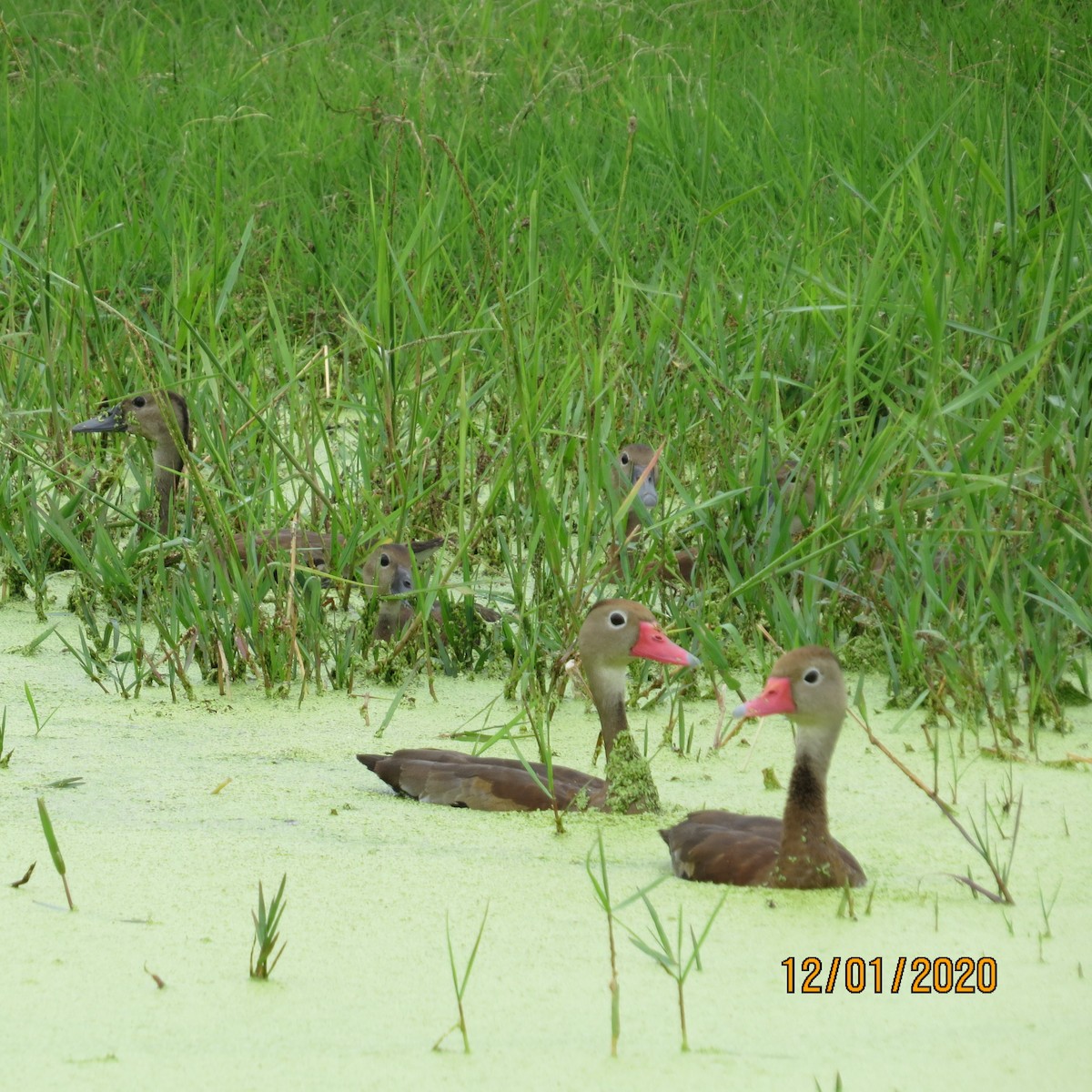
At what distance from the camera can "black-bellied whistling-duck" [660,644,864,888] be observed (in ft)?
10.6

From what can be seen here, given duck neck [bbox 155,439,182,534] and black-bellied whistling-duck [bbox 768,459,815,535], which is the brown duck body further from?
duck neck [bbox 155,439,182,534]

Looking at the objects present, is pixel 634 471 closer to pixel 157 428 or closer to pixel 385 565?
pixel 385 565

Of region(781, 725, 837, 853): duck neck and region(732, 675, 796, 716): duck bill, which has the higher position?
region(732, 675, 796, 716): duck bill

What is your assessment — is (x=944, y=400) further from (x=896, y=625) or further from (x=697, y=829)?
(x=697, y=829)

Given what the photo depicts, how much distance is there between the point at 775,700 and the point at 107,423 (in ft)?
11.5

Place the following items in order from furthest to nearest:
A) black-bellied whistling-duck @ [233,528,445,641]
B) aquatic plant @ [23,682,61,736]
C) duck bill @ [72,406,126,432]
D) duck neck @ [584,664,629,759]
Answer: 1. duck bill @ [72,406,126,432]
2. black-bellied whistling-duck @ [233,528,445,641]
3. aquatic plant @ [23,682,61,736]
4. duck neck @ [584,664,629,759]

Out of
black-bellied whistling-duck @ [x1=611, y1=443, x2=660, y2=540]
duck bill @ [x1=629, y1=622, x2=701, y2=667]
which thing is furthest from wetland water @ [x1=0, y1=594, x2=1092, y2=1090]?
black-bellied whistling-duck @ [x1=611, y1=443, x2=660, y2=540]

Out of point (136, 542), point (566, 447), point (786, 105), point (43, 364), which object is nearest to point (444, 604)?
point (566, 447)

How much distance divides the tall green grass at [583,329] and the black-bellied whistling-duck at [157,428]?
8 centimetres

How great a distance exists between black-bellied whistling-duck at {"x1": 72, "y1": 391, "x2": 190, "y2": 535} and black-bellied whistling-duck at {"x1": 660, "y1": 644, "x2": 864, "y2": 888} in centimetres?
289

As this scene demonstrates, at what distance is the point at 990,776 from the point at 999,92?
5151 mm

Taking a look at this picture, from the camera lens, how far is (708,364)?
547 cm

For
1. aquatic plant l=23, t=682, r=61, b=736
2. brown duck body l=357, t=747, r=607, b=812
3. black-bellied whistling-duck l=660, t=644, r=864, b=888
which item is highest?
black-bellied whistling-duck l=660, t=644, r=864, b=888

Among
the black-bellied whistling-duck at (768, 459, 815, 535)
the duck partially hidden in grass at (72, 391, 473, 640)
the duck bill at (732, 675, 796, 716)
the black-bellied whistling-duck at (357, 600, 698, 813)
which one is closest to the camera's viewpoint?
the duck bill at (732, 675, 796, 716)
